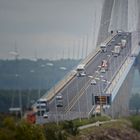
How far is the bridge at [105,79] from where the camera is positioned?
2955 inches

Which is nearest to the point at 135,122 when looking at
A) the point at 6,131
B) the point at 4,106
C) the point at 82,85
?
the point at 4,106

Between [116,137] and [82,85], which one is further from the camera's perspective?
[82,85]

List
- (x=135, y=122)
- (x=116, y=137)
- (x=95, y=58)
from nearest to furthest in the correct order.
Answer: (x=116, y=137) → (x=135, y=122) → (x=95, y=58)

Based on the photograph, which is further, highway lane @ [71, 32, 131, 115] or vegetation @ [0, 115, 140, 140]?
highway lane @ [71, 32, 131, 115]

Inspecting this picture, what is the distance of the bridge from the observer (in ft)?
246

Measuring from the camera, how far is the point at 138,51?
4439 inches

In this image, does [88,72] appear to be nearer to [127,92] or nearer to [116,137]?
[127,92]

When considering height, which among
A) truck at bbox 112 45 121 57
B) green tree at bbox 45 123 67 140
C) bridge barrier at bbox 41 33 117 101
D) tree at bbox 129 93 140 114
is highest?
truck at bbox 112 45 121 57

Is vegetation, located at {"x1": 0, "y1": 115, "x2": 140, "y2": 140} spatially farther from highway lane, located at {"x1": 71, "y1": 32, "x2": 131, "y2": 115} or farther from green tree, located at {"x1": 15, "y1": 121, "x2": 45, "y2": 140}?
highway lane, located at {"x1": 71, "y1": 32, "x2": 131, "y2": 115}

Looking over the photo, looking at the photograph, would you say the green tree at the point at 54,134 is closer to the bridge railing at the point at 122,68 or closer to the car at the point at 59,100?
the car at the point at 59,100

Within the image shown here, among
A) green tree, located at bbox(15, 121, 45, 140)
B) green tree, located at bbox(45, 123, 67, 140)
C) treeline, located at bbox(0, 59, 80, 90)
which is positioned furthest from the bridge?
green tree, located at bbox(15, 121, 45, 140)

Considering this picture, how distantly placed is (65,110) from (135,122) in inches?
328

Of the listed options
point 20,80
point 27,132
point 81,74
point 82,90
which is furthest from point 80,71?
point 27,132

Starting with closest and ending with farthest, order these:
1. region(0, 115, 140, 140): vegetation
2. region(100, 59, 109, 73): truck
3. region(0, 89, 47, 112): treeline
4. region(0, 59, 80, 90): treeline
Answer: region(0, 115, 140, 140): vegetation → region(0, 89, 47, 112): treeline → region(0, 59, 80, 90): treeline → region(100, 59, 109, 73): truck
